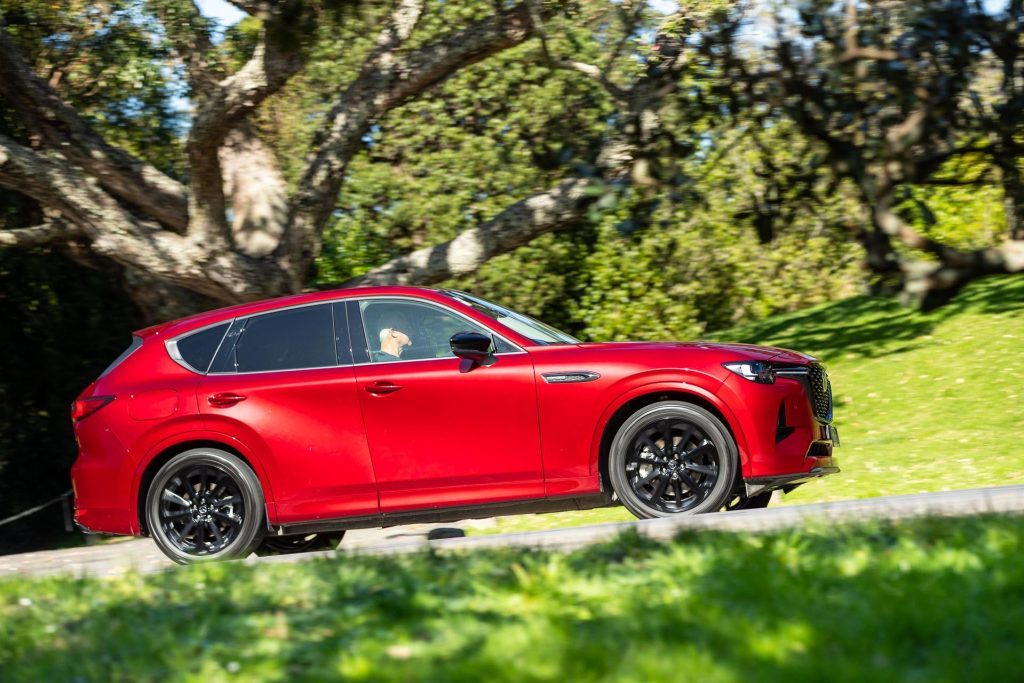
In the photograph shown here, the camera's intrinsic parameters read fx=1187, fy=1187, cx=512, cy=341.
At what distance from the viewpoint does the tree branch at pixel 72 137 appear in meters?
12.3

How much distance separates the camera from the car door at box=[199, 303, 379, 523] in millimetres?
7590

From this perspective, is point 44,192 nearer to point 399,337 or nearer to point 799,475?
point 399,337

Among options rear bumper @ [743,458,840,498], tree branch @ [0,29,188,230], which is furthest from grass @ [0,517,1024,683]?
tree branch @ [0,29,188,230]

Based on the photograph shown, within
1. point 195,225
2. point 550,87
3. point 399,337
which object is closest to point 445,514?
point 399,337

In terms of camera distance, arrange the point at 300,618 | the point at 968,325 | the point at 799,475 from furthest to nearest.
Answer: the point at 968,325
the point at 799,475
the point at 300,618

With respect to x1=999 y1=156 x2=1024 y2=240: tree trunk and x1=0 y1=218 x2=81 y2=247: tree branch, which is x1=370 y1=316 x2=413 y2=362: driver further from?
x1=0 y1=218 x2=81 y2=247: tree branch

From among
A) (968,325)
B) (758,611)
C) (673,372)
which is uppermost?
(673,372)

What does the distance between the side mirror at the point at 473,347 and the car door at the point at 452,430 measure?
0.05m

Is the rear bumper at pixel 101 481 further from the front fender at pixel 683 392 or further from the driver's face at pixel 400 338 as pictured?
the front fender at pixel 683 392

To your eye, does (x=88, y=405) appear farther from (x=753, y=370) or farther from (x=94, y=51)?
(x=94, y=51)

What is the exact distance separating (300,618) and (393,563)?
1061 mm

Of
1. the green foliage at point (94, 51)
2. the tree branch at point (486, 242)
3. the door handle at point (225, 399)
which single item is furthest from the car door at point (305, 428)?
the green foliage at point (94, 51)

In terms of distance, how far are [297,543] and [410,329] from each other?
2.02 meters

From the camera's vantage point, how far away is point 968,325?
19.1 metres
